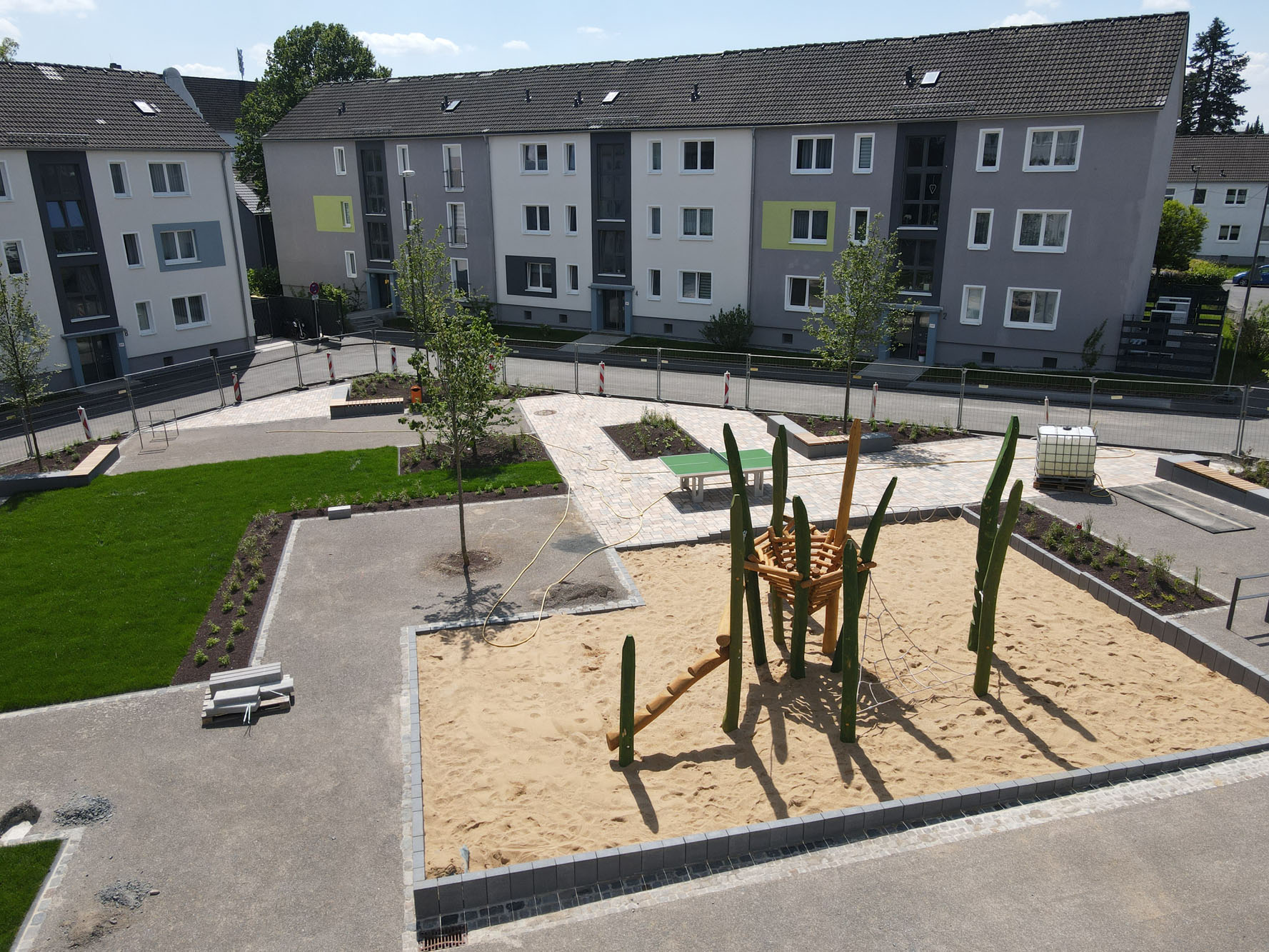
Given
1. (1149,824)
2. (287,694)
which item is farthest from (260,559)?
(1149,824)

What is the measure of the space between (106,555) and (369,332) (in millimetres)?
26370

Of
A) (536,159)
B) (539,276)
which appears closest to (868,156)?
(536,159)

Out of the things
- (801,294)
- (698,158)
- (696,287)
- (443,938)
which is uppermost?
(698,158)

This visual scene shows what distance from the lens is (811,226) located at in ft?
117

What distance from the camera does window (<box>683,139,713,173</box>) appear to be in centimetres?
3691

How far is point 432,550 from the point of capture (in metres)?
17.3

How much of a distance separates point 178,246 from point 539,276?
15398mm

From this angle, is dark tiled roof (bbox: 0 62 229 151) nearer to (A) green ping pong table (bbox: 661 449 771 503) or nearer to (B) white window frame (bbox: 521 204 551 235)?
(B) white window frame (bbox: 521 204 551 235)

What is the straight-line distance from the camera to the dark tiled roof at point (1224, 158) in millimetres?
57656

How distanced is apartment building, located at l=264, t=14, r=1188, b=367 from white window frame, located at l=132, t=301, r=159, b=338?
41.7ft

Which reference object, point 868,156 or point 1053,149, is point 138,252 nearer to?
point 868,156

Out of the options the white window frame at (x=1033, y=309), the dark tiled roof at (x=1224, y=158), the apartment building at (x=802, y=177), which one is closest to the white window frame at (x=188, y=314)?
the apartment building at (x=802, y=177)

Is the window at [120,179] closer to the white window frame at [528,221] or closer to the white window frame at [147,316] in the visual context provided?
the white window frame at [147,316]

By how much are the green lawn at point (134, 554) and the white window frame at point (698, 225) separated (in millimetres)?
19072
